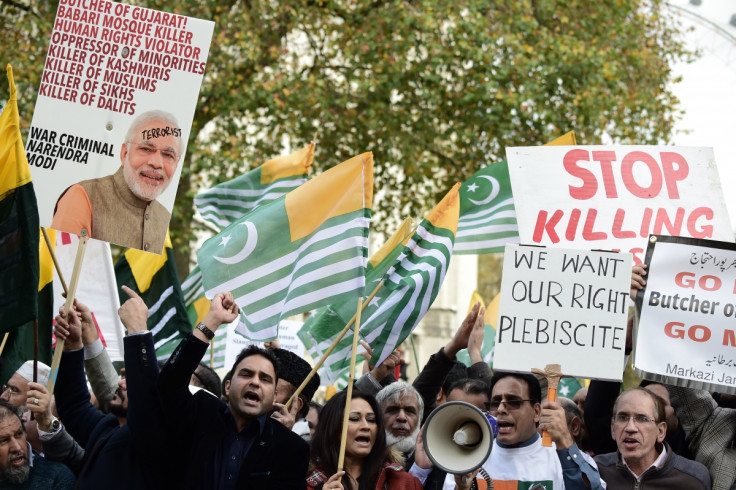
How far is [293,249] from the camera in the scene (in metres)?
7.16

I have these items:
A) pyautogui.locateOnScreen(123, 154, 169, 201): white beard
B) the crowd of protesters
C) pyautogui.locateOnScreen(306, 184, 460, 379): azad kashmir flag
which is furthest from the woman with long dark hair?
pyautogui.locateOnScreen(123, 154, 169, 201): white beard

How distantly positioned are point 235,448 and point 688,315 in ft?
8.43

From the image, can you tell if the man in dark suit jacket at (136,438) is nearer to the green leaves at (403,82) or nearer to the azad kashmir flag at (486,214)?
the azad kashmir flag at (486,214)

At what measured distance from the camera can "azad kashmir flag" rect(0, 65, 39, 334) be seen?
5809 mm

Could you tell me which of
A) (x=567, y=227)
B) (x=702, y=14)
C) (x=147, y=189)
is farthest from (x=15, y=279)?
(x=702, y=14)

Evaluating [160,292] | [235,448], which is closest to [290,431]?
[235,448]

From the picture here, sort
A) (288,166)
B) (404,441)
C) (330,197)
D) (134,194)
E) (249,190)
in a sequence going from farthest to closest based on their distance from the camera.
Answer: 1. (249,190)
2. (288,166)
3. (330,197)
4. (404,441)
5. (134,194)

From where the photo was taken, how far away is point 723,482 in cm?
613

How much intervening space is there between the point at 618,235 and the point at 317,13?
1155 centimetres

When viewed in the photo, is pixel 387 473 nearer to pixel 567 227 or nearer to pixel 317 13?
pixel 567 227

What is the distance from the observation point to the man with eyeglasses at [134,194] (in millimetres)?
6352

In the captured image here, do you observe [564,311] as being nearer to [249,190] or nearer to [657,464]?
[657,464]

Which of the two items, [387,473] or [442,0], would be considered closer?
[387,473]

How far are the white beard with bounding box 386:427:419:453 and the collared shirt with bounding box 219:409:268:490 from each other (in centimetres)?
142
